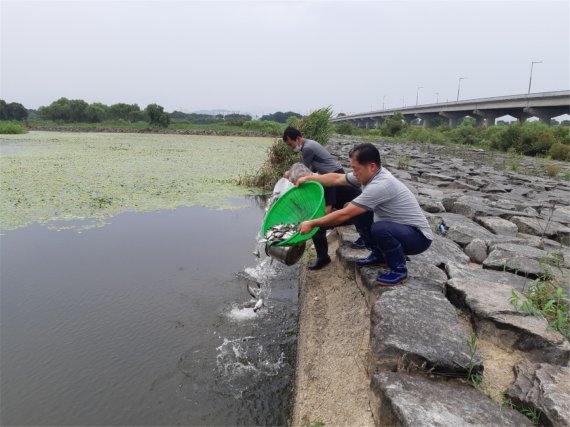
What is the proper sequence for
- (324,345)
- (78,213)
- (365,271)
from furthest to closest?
(78,213) → (365,271) → (324,345)

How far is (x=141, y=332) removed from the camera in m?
3.40

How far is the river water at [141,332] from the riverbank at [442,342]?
14.4 inches

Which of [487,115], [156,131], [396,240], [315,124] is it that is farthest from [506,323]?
[487,115]

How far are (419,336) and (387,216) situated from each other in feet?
3.31

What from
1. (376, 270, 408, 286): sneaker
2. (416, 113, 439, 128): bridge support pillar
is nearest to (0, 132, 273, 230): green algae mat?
(376, 270, 408, 286): sneaker

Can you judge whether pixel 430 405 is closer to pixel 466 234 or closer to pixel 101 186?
pixel 466 234

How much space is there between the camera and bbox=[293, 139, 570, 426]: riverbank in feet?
6.11

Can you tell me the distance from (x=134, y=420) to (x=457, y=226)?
3.81 metres

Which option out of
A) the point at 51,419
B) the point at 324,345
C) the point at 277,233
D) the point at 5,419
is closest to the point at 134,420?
the point at 51,419

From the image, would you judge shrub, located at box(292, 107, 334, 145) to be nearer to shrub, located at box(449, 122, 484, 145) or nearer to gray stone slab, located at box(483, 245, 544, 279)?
gray stone slab, located at box(483, 245, 544, 279)

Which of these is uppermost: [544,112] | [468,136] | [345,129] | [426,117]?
[426,117]

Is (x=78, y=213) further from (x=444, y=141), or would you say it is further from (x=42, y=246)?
(x=444, y=141)

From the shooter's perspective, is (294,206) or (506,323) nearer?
(506,323)

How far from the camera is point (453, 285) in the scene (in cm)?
294
